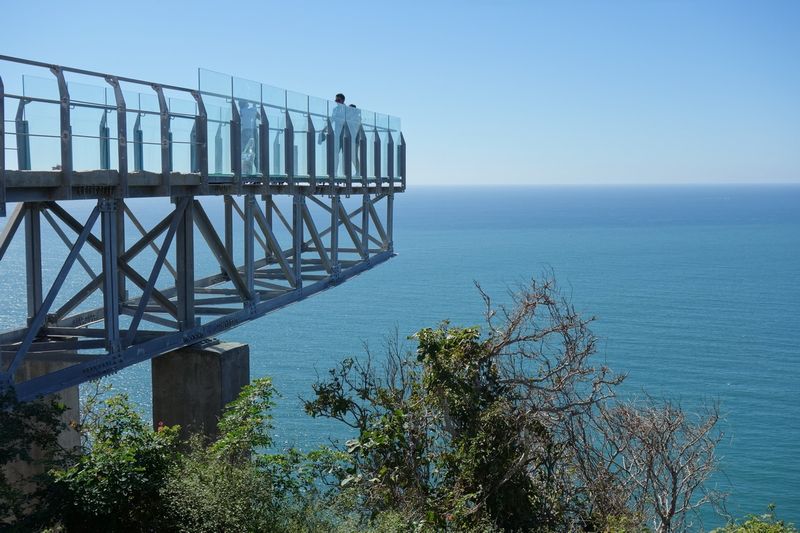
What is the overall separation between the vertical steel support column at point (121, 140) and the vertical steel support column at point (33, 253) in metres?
1.28

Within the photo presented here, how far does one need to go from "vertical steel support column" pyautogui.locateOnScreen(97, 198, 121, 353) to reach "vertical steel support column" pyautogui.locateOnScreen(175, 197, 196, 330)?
76.0 inches

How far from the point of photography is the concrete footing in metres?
14.1

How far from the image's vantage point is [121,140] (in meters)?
11.5

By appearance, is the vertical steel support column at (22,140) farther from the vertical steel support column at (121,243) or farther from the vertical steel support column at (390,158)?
the vertical steel support column at (390,158)

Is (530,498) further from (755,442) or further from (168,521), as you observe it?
(755,442)

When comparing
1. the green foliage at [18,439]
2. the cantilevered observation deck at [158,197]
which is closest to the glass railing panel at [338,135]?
the cantilevered observation deck at [158,197]

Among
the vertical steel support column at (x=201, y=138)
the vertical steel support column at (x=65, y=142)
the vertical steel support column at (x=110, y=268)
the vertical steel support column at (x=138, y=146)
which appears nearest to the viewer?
the vertical steel support column at (x=65, y=142)

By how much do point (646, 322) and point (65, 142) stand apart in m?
51.2

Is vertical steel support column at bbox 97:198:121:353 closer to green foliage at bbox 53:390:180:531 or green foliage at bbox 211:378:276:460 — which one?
green foliage at bbox 211:378:276:460

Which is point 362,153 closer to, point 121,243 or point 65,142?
point 121,243

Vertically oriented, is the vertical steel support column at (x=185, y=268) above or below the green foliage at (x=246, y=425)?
above

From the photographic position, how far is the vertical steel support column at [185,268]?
536 inches

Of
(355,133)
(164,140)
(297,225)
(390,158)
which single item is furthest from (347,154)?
(164,140)

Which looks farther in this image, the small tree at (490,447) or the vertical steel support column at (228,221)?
the vertical steel support column at (228,221)
